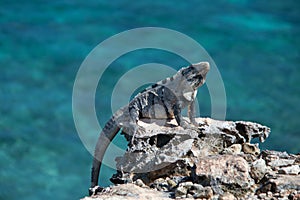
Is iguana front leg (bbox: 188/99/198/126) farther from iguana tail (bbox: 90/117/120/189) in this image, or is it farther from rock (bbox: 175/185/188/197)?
rock (bbox: 175/185/188/197)

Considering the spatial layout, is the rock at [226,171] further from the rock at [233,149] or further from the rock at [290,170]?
the rock at [233,149]

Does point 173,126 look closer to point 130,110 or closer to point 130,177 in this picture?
point 130,110

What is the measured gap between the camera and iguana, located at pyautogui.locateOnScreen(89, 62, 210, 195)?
797 inches

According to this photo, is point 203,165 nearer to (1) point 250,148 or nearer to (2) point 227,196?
(2) point 227,196

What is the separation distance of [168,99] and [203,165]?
4868 millimetres

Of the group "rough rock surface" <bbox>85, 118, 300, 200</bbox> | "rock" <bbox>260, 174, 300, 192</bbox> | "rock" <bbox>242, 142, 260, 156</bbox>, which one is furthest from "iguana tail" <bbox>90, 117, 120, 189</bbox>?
"rock" <bbox>260, 174, 300, 192</bbox>

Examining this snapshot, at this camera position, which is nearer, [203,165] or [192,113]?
[203,165]

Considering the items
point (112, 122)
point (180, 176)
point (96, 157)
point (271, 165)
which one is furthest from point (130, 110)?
point (271, 165)

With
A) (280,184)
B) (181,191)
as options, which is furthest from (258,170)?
(181,191)

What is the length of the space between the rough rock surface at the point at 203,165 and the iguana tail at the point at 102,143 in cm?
119

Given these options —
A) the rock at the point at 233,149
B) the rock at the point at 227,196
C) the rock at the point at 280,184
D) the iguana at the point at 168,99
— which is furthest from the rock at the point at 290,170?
the iguana at the point at 168,99

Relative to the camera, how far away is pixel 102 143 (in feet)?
70.2

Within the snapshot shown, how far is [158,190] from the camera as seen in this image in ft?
54.4

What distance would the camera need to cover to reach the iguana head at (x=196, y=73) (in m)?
20.3
